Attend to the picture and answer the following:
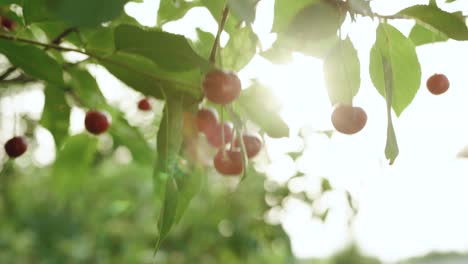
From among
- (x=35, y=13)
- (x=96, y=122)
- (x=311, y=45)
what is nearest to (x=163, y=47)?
(x=311, y=45)

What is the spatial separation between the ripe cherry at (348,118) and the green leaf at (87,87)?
0.55m

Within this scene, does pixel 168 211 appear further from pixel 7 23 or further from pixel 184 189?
pixel 7 23

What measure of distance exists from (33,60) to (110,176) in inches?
333

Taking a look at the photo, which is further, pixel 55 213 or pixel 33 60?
pixel 55 213

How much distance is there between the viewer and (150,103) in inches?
69.1

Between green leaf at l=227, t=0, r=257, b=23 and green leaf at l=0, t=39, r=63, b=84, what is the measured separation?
484 mm

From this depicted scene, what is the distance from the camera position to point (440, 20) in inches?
38.5

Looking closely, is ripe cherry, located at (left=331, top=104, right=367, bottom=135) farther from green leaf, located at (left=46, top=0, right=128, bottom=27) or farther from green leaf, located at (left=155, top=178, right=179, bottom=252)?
green leaf, located at (left=46, top=0, right=128, bottom=27)

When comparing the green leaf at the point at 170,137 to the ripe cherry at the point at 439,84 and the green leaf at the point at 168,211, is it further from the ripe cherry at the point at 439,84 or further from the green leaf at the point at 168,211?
the ripe cherry at the point at 439,84

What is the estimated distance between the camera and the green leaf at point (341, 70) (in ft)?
3.02

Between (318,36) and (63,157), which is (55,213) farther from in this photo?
(318,36)

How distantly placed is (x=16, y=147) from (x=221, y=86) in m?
0.81

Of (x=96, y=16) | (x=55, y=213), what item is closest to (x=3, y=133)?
(x=96, y=16)

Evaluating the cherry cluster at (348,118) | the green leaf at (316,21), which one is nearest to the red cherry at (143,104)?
the cherry cluster at (348,118)
